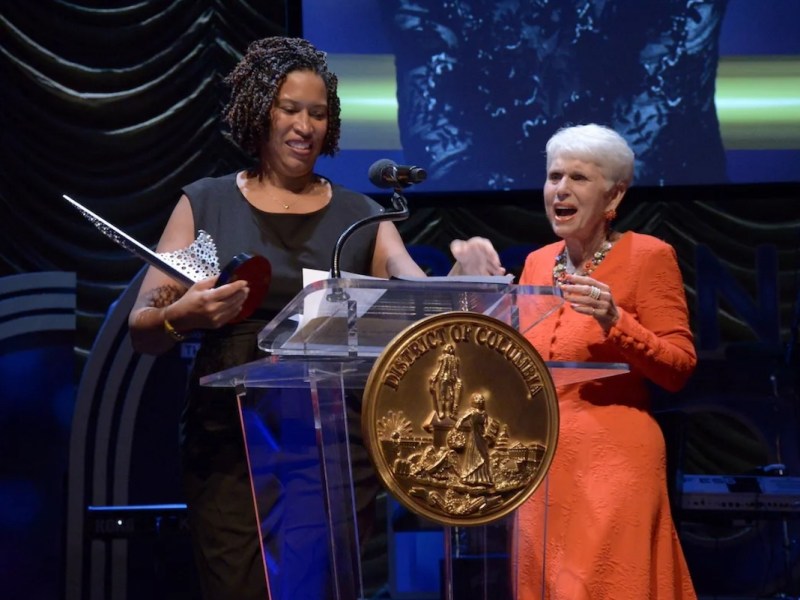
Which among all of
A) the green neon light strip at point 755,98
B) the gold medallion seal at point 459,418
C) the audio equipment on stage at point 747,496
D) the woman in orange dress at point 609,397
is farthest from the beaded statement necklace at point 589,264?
the green neon light strip at point 755,98

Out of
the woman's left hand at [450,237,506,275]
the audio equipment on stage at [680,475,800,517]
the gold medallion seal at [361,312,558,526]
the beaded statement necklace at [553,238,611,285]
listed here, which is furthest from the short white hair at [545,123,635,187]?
the audio equipment on stage at [680,475,800,517]

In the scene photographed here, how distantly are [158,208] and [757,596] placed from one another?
3.39 meters

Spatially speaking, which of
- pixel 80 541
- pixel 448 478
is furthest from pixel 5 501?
pixel 448 478

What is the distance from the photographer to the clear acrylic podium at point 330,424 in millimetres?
1973

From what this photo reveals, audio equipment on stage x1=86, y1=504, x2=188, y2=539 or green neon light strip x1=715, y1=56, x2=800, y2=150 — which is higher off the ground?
green neon light strip x1=715, y1=56, x2=800, y2=150

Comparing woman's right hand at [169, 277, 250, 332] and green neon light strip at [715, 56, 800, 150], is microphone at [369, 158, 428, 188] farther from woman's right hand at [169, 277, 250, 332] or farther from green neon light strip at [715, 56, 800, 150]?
green neon light strip at [715, 56, 800, 150]

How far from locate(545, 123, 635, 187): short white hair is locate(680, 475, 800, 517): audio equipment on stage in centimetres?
207

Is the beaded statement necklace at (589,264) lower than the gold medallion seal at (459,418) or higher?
higher

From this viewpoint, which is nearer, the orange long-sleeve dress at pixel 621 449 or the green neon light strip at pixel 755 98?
the orange long-sleeve dress at pixel 621 449

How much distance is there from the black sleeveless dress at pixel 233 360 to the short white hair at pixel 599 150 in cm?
53

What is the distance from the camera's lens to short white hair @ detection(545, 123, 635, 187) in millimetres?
2877

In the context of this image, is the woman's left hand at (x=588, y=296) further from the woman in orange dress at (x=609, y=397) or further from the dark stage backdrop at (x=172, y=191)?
the dark stage backdrop at (x=172, y=191)

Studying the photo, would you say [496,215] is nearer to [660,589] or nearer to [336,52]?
[336,52]

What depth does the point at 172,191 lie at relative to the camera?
5137 millimetres
